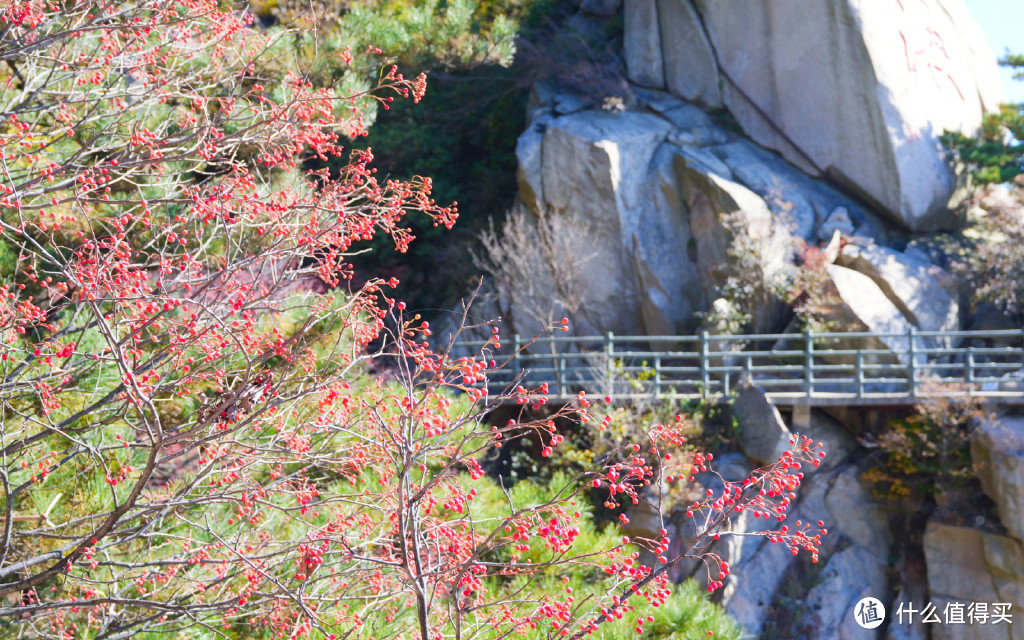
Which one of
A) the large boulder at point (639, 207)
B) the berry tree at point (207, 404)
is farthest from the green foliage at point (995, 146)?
the berry tree at point (207, 404)

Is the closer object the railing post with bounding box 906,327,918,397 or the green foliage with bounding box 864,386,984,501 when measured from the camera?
the green foliage with bounding box 864,386,984,501

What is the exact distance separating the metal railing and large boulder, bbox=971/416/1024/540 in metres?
0.60

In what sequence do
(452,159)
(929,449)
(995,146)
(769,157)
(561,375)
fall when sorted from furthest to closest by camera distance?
(452,159) → (769,157) → (995,146) → (561,375) → (929,449)

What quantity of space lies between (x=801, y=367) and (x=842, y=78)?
676cm

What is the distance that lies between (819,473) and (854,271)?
3.98 m

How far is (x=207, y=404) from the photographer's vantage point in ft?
10.9

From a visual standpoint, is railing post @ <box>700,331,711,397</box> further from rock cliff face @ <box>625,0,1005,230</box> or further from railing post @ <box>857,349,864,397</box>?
rock cliff face @ <box>625,0,1005,230</box>

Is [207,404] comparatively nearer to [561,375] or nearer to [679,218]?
[561,375]

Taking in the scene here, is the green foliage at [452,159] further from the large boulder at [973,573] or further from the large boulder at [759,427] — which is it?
the large boulder at [973,573]

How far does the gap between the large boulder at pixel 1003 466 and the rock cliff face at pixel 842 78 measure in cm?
583

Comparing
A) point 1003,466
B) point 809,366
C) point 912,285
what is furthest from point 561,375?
point 912,285

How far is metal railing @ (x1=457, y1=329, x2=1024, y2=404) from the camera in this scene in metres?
11.2

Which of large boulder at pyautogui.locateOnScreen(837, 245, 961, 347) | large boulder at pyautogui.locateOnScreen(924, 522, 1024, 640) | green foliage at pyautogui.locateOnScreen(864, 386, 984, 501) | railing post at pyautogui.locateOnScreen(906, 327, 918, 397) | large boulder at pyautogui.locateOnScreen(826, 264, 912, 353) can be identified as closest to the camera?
large boulder at pyautogui.locateOnScreen(924, 522, 1024, 640)

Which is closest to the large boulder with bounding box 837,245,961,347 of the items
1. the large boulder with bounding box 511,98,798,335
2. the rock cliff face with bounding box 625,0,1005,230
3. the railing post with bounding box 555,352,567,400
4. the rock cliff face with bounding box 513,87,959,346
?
the rock cliff face with bounding box 513,87,959,346
